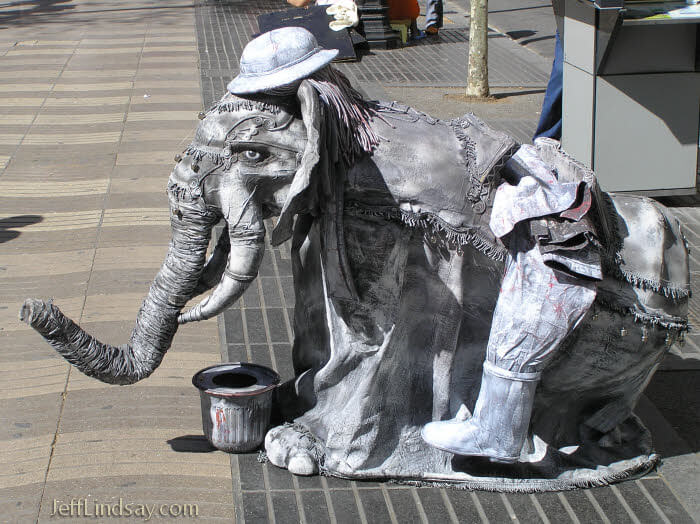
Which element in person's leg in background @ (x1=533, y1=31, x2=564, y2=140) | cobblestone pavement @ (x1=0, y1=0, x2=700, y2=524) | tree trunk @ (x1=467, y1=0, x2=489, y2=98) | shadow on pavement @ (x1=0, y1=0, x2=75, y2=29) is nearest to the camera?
cobblestone pavement @ (x1=0, y1=0, x2=700, y2=524)

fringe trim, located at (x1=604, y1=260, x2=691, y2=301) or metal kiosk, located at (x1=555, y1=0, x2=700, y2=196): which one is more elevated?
fringe trim, located at (x1=604, y1=260, x2=691, y2=301)

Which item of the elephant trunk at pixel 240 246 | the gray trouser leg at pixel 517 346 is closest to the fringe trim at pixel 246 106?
the elephant trunk at pixel 240 246

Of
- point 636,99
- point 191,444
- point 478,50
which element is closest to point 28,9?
point 478,50

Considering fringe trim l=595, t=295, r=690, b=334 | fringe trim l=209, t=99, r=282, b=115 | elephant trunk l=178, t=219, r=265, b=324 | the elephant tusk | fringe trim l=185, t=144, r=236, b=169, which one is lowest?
fringe trim l=595, t=295, r=690, b=334

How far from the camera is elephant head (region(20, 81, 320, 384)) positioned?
11.2 feet

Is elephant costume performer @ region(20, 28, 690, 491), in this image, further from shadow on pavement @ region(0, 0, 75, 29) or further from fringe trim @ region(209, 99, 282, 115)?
shadow on pavement @ region(0, 0, 75, 29)

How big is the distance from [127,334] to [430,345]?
7.19 feet

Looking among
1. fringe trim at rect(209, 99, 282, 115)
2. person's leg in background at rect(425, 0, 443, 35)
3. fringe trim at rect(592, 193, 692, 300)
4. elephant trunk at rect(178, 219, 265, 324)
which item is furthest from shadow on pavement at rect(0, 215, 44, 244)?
person's leg in background at rect(425, 0, 443, 35)

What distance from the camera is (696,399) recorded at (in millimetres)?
4590

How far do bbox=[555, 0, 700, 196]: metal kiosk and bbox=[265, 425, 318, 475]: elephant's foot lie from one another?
14.1ft

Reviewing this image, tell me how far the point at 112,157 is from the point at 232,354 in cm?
428

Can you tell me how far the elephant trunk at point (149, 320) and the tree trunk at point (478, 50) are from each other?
24.5ft

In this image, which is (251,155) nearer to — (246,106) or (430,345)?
(246,106)

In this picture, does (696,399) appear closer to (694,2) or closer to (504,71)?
(694,2)
